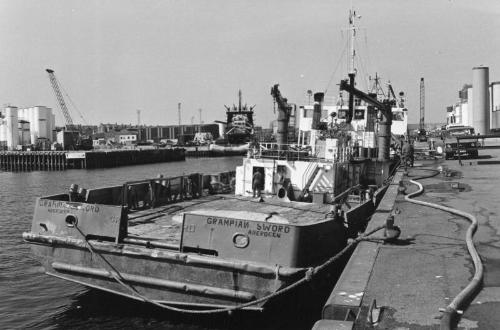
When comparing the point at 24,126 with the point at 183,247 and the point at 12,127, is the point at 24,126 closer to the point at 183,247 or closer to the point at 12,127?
the point at 12,127

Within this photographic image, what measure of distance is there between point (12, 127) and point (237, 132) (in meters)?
48.9

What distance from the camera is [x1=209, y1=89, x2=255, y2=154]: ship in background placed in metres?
104

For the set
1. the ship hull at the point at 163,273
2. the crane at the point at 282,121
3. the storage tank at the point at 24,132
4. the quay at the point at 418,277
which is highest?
the storage tank at the point at 24,132

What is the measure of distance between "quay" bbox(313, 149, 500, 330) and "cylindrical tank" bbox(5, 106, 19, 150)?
101 meters

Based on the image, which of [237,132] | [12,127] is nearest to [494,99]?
[237,132]

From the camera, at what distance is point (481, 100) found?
60.8 meters

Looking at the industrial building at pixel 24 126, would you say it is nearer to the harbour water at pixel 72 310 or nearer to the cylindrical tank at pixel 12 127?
the cylindrical tank at pixel 12 127

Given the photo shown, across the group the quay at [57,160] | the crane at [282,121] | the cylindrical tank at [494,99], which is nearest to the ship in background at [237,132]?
the quay at [57,160]

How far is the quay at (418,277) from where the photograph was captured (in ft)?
19.0

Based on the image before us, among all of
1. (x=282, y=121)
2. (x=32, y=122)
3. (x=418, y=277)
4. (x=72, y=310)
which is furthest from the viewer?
(x=32, y=122)

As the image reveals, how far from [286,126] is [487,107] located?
165 ft

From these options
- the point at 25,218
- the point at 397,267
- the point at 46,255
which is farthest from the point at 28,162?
the point at 397,267

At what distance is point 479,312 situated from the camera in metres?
5.86

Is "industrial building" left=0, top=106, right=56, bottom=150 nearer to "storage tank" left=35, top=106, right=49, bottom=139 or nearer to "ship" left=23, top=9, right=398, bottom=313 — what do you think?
"storage tank" left=35, top=106, right=49, bottom=139
